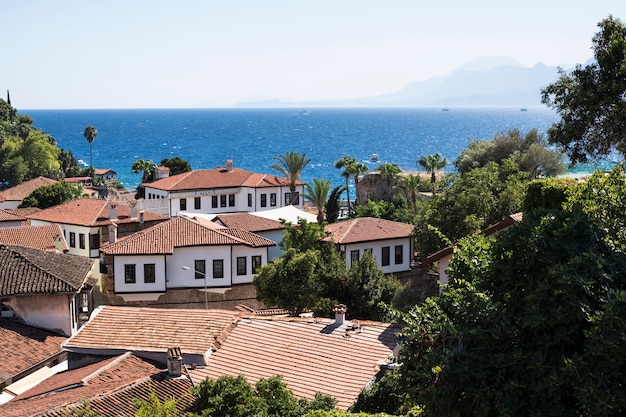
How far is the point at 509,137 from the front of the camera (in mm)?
61062

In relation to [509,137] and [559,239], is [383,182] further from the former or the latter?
[559,239]

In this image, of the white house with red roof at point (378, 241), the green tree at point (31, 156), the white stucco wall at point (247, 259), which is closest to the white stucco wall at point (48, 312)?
the white stucco wall at point (247, 259)

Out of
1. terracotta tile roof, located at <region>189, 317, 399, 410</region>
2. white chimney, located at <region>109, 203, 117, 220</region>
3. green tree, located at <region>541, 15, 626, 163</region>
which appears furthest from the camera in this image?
white chimney, located at <region>109, 203, 117, 220</region>

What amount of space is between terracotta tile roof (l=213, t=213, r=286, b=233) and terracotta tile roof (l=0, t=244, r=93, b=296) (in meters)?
18.6

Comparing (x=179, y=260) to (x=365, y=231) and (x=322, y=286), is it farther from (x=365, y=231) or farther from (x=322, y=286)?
(x=365, y=231)

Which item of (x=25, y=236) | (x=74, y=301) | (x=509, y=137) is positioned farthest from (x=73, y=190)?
(x=74, y=301)

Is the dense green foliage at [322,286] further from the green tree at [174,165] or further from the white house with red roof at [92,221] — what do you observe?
the green tree at [174,165]

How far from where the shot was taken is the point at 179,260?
42000 millimetres

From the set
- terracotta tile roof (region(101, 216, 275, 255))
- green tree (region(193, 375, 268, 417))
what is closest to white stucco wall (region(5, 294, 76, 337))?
green tree (region(193, 375, 268, 417))

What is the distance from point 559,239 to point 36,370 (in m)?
17.9

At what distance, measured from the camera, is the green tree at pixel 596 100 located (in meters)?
19.3

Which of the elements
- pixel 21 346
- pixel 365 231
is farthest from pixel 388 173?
pixel 21 346

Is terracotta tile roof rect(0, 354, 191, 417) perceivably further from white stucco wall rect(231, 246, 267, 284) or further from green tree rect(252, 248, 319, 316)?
white stucco wall rect(231, 246, 267, 284)

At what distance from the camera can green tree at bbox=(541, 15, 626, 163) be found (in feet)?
63.2
